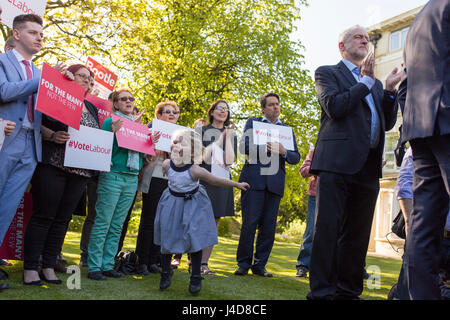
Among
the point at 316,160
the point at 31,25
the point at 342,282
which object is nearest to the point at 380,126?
the point at 316,160

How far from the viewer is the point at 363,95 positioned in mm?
3607

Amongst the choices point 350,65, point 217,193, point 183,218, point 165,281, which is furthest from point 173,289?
point 350,65

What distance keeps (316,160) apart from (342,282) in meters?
1.07

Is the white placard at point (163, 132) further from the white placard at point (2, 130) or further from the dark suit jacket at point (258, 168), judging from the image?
the white placard at point (2, 130)

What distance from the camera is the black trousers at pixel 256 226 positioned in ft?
18.4

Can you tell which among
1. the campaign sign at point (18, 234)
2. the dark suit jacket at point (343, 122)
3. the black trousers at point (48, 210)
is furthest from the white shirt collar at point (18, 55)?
the dark suit jacket at point (343, 122)

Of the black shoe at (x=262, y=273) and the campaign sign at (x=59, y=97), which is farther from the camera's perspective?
the black shoe at (x=262, y=273)

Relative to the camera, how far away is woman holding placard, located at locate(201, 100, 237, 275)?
552 cm

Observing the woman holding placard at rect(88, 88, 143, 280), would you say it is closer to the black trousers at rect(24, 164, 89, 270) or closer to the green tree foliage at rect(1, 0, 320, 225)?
the black trousers at rect(24, 164, 89, 270)

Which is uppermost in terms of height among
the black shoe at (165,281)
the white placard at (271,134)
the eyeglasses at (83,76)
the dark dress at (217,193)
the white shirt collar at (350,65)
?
the white shirt collar at (350,65)

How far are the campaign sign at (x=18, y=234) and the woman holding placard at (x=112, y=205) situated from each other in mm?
675

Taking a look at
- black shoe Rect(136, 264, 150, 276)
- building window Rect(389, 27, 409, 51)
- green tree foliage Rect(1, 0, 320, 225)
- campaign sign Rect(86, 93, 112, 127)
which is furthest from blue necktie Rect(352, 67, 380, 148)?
building window Rect(389, 27, 409, 51)

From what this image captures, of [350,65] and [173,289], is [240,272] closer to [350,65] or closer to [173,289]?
[173,289]
